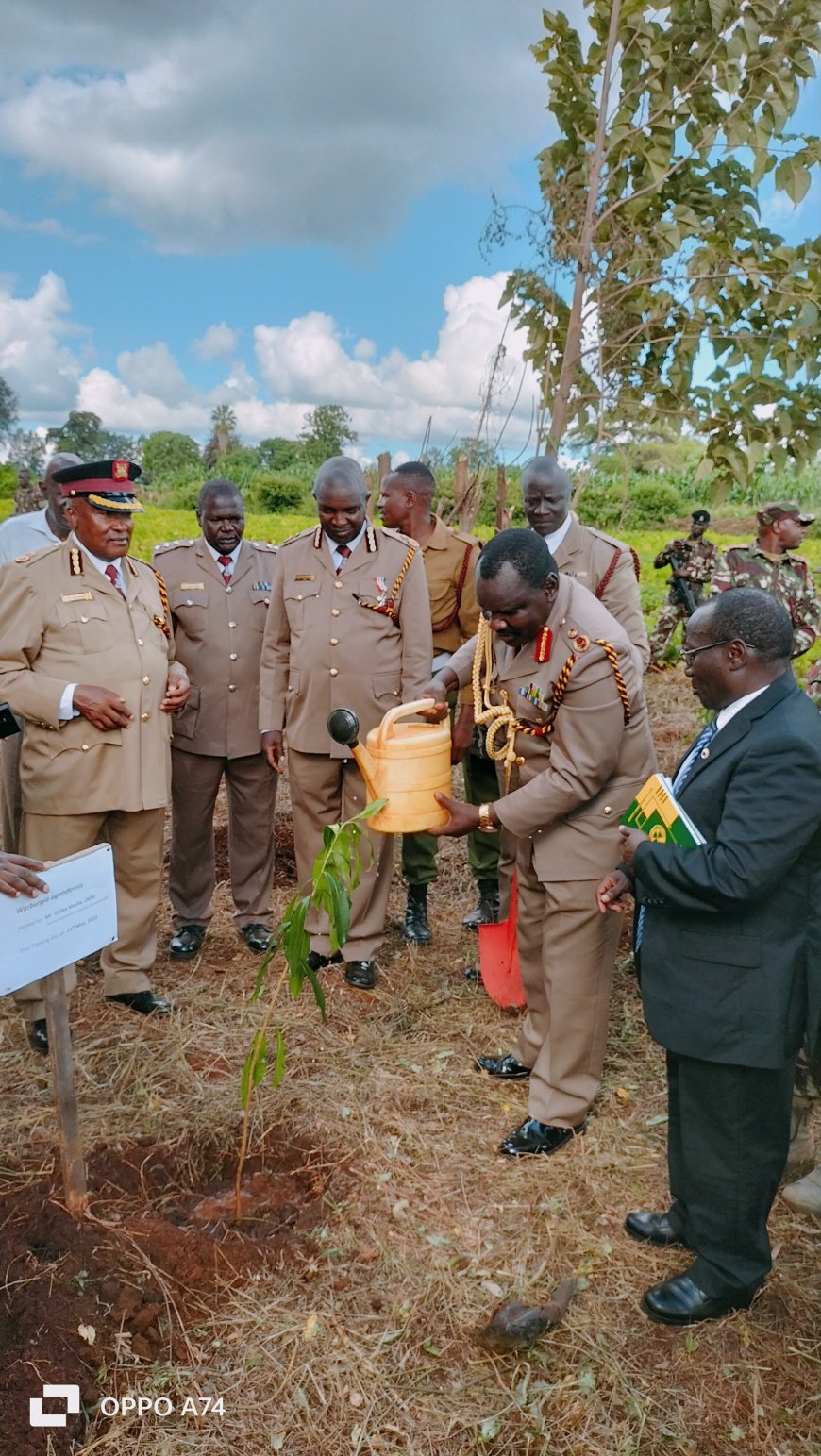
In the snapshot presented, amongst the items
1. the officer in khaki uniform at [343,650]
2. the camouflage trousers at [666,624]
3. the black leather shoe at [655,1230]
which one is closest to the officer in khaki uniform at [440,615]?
the officer in khaki uniform at [343,650]

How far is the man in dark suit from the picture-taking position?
2.09 meters

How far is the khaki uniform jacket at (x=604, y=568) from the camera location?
13.8 feet

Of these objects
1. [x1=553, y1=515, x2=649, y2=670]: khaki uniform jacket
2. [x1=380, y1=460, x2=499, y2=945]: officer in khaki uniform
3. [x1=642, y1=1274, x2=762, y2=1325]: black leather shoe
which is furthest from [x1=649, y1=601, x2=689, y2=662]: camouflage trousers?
[x1=642, y1=1274, x2=762, y2=1325]: black leather shoe

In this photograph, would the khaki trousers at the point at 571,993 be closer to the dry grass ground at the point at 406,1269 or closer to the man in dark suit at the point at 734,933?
the dry grass ground at the point at 406,1269

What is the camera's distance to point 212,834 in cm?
448

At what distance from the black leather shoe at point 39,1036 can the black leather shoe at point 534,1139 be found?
178cm

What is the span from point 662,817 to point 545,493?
7.30 feet

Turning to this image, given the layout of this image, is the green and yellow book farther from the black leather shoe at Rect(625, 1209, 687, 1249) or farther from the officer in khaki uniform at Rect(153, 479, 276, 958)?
the officer in khaki uniform at Rect(153, 479, 276, 958)

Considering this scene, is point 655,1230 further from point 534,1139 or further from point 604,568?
point 604,568

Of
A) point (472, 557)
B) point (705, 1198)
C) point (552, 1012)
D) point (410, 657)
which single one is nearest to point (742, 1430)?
point (705, 1198)

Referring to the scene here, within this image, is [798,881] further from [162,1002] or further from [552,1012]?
[162,1002]

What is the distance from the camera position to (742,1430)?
214cm

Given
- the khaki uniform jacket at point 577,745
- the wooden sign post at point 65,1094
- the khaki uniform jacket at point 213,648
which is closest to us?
the wooden sign post at point 65,1094

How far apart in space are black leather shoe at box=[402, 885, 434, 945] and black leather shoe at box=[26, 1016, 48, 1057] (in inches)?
69.5
